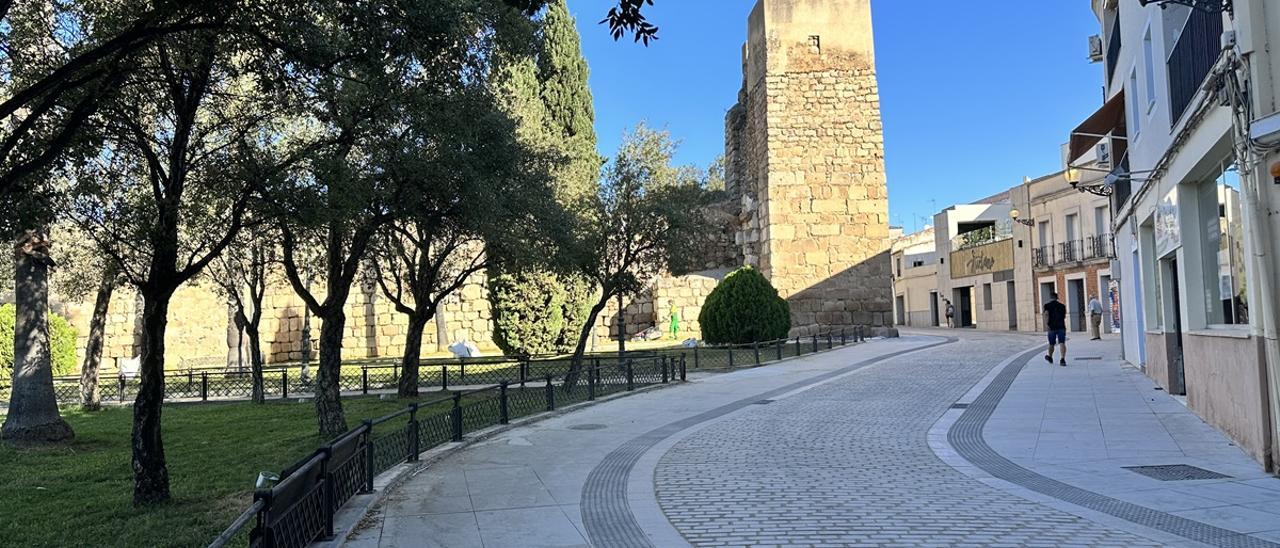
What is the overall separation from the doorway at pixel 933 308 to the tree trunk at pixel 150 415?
164 ft

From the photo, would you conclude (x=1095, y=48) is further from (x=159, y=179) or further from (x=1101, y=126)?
(x=159, y=179)

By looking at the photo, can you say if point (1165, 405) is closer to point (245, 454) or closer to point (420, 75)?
point (420, 75)

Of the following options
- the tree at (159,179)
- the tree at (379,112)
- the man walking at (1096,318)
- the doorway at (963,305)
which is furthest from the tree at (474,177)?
the doorway at (963,305)

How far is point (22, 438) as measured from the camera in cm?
1130

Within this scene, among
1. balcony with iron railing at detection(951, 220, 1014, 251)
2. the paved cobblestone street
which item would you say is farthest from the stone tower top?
the paved cobblestone street

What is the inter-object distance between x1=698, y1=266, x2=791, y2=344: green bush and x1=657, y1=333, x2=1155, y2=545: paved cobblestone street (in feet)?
37.0

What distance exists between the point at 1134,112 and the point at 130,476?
15.6 meters

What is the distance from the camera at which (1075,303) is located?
1389 inches

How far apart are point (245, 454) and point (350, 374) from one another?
10824mm

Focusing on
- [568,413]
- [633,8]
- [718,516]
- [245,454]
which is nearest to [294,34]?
[633,8]

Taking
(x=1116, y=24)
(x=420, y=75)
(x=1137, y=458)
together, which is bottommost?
(x=1137, y=458)

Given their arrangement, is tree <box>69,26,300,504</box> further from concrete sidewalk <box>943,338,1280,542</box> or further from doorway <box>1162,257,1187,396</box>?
doorway <box>1162,257,1187,396</box>

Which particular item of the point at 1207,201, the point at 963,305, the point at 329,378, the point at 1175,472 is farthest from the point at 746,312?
the point at 963,305

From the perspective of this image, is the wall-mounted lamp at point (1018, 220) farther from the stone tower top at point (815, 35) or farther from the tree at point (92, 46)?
the tree at point (92, 46)
